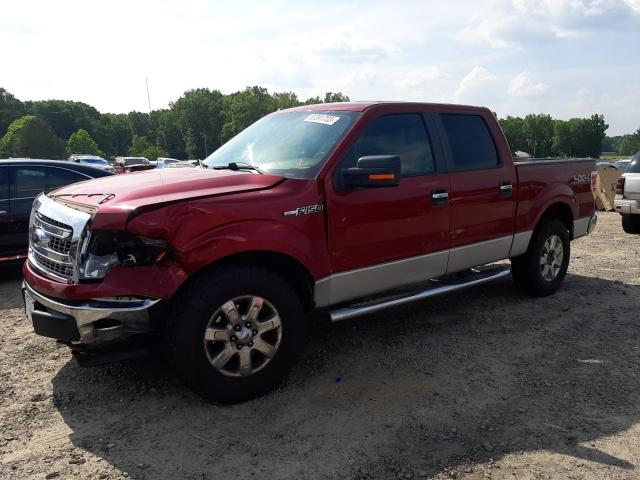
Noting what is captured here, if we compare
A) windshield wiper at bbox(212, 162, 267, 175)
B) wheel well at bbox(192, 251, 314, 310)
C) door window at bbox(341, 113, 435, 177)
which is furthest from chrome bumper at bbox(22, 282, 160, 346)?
door window at bbox(341, 113, 435, 177)

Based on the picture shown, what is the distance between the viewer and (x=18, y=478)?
2.68m

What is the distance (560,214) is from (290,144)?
11.3ft

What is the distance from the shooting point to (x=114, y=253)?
3027mm

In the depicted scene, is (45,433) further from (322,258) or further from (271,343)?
(322,258)

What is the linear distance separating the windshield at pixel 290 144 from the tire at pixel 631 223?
26.7 feet

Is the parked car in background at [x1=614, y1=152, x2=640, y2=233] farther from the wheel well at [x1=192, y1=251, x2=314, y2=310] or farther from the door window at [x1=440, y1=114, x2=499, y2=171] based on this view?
the wheel well at [x1=192, y1=251, x2=314, y2=310]

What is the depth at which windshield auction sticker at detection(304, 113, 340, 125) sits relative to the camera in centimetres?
409

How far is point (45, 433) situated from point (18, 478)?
42cm

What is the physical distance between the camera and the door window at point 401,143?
3.97 meters

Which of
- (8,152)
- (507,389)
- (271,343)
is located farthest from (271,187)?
(8,152)

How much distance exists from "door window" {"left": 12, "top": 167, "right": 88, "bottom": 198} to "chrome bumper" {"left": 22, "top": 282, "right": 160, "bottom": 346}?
4093 millimetres

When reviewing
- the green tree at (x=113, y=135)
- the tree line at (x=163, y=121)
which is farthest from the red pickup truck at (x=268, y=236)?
the green tree at (x=113, y=135)

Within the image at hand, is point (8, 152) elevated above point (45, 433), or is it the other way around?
point (8, 152)

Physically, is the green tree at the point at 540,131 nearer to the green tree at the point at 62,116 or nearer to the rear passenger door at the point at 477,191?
the green tree at the point at 62,116
